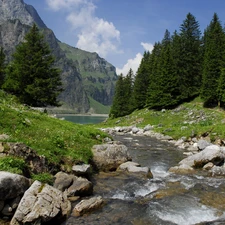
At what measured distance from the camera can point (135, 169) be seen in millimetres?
15562

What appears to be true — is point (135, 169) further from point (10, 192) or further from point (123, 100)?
point (123, 100)

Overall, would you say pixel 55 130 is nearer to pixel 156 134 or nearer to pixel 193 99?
pixel 156 134

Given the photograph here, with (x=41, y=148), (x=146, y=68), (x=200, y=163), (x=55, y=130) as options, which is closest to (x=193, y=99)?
(x=146, y=68)

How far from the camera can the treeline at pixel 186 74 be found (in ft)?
163

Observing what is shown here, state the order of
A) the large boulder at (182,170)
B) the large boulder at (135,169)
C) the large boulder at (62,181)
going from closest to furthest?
the large boulder at (62,181)
the large boulder at (135,169)
the large boulder at (182,170)

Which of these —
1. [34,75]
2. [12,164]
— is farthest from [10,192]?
[34,75]

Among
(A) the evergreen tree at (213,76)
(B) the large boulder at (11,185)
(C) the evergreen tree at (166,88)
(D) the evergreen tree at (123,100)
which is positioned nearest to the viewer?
(B) the large boulder at (11,185)

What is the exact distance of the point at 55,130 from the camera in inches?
690

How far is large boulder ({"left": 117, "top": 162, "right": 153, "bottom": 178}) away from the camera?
15.3 metres

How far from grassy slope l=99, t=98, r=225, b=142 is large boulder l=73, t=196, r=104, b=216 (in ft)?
70.4

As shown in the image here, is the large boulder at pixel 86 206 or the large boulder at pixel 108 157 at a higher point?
the large boulder at pixel 108 157

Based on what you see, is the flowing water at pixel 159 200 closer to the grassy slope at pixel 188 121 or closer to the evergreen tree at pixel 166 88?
the grassy slope at pixel 188 121

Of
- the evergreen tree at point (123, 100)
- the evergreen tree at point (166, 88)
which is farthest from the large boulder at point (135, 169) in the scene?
the evergreen tree at point (123, 100)

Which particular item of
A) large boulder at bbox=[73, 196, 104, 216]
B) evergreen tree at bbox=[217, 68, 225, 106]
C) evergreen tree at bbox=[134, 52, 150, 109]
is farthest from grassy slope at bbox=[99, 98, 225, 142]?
large boulder at bbox=[73, 196, 104, 216]
